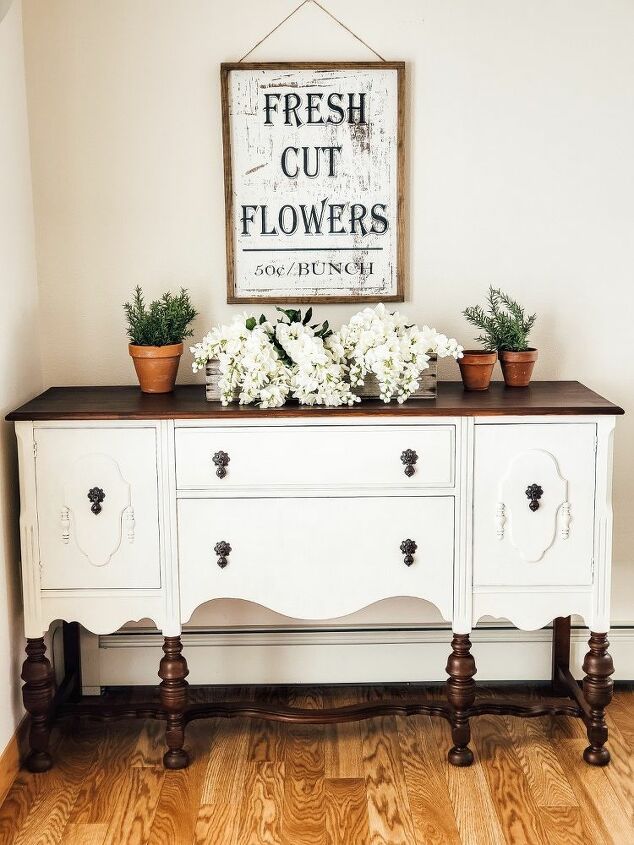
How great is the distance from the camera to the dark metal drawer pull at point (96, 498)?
256 cm

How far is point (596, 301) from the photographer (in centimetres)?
298

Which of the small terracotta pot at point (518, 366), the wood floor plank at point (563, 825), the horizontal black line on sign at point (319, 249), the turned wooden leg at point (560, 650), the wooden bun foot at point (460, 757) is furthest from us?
the turned wooden leg at point (560, 650)

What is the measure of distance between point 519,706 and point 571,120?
5.72 feet

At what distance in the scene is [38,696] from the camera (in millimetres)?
2646

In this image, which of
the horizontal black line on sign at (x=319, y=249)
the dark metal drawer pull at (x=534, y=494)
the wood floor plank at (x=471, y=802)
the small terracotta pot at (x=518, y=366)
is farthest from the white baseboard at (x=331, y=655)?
the horizontal black line on sign at (x=319, y=249)

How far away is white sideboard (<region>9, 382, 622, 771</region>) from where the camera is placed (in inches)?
100

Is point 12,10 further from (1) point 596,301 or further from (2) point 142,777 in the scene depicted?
(2) point 142,777

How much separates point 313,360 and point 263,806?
3.84 feet

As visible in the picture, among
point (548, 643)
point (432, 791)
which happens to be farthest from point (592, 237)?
point (432, 791)

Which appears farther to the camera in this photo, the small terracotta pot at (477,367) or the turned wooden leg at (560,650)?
the turned wooden leg at (560,650)

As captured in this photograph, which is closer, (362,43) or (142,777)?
(142,777)

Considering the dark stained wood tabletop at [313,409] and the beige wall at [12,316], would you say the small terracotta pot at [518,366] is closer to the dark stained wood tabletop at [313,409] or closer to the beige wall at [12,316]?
the dark stained wood tabletop at [313,409]

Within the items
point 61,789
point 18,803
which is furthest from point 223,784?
point 18,803

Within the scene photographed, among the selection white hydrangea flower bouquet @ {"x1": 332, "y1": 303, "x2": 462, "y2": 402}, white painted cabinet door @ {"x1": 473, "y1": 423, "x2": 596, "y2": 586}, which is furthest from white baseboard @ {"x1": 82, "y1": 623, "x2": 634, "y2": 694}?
white hydrangea flower bouquet @ {"x1": 332, "y1": 303, "x2": 462, "y2": 402}
